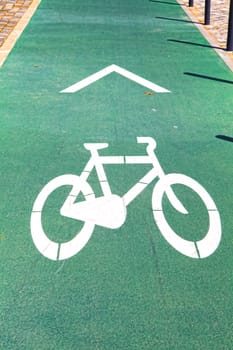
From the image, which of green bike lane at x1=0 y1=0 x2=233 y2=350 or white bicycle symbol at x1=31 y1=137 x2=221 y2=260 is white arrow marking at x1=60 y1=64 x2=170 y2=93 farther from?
white bicycle symbol at x1=31 y1=137 x2=221 y2=260

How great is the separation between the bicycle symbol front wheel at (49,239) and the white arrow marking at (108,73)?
343 centimetres

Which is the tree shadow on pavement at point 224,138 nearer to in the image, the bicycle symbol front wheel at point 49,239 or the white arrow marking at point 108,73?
the white arrow marking at point 108,73

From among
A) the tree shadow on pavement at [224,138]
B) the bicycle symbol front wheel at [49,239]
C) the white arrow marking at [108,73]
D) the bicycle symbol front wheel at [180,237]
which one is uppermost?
the bicycle symbol front wheel at [49,239]

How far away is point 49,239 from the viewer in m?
5.03

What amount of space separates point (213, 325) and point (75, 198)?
7.07ft

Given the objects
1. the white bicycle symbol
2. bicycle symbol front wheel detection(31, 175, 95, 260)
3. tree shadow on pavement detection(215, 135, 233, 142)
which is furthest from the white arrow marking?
bicycle symbol front wheel detection(31, 175, 95, 260)

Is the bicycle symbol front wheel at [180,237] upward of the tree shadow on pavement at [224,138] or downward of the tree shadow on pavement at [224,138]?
upward

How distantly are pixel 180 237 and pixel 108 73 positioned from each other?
5.46 meters

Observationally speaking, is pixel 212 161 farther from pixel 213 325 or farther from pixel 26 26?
pixel 26 26

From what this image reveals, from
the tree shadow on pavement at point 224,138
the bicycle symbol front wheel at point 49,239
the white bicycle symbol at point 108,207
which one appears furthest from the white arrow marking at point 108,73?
the bicycle symbol front wheel at point 49,239

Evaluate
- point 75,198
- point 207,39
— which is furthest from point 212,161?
point 207,39

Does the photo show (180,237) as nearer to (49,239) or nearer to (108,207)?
(108,207)

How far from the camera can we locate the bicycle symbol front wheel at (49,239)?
4.85 m

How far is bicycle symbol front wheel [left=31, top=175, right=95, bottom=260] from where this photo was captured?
485 cm
